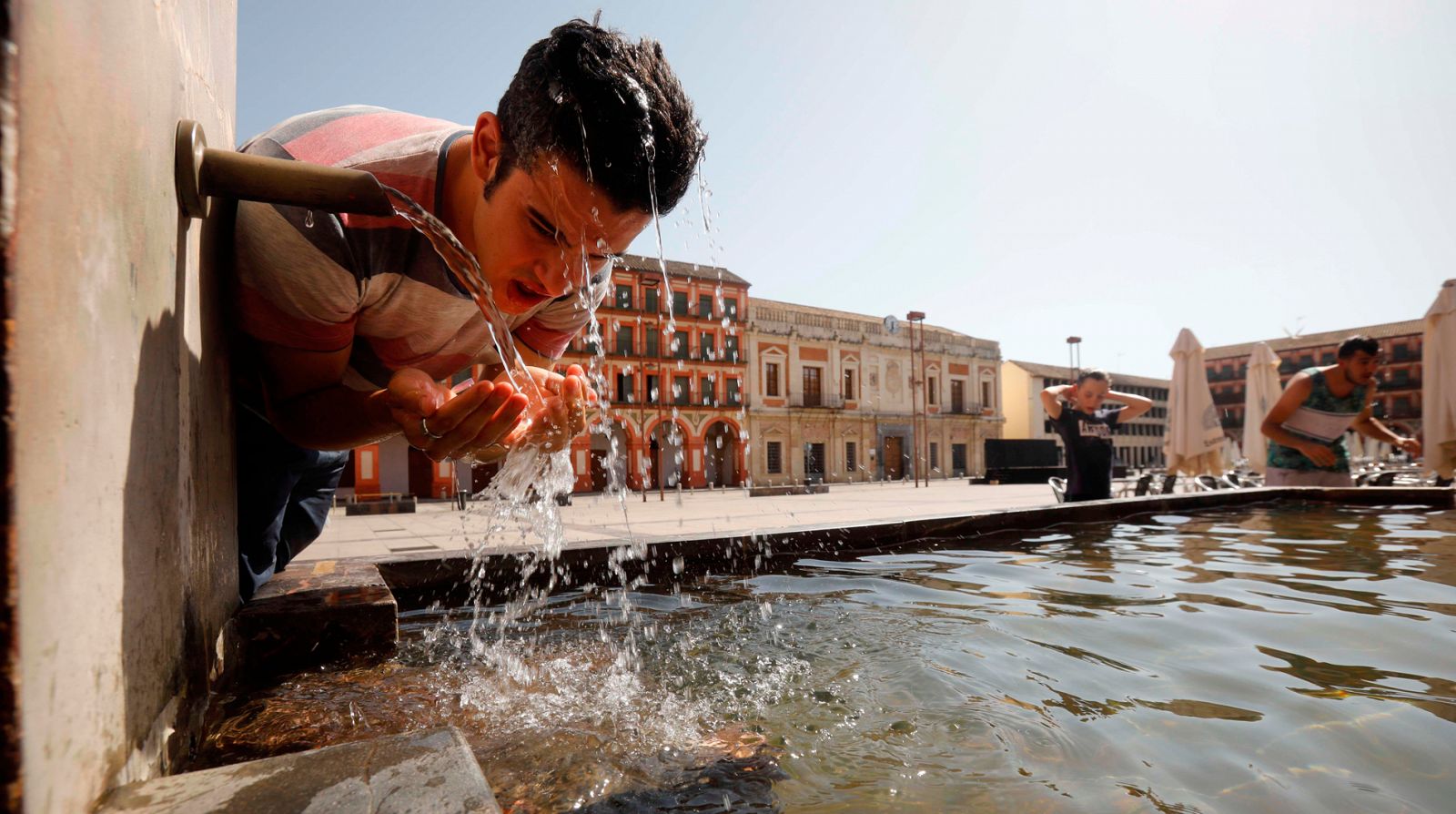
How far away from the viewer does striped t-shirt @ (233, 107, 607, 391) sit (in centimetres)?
158

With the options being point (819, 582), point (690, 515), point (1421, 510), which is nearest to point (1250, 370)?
point (1421, 510)

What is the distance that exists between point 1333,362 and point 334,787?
60014 millimetres

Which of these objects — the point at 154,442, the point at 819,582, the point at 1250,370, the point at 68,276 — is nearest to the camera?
the point at 68,276

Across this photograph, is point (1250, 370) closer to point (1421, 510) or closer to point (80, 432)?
point (1421, 510)

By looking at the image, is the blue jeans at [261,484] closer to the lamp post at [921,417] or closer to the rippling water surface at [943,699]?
the rippling water surface at [943,699]

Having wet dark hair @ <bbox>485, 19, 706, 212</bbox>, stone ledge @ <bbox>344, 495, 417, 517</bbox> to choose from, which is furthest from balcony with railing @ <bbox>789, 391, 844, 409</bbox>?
wet dark hair @ <bbox>485, 19, 706, 212</bbox>

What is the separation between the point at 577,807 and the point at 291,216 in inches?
52.2

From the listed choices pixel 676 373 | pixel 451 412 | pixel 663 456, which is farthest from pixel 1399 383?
pixel 451 412

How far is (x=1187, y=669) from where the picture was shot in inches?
79.7

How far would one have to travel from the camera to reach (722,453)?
34.8 meters

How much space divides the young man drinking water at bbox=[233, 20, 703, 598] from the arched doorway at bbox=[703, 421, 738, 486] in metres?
31.9

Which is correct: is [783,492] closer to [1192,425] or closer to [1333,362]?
[1192,425]

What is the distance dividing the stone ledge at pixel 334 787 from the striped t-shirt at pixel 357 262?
1.08 m

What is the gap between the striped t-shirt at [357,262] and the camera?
1.58 meters
